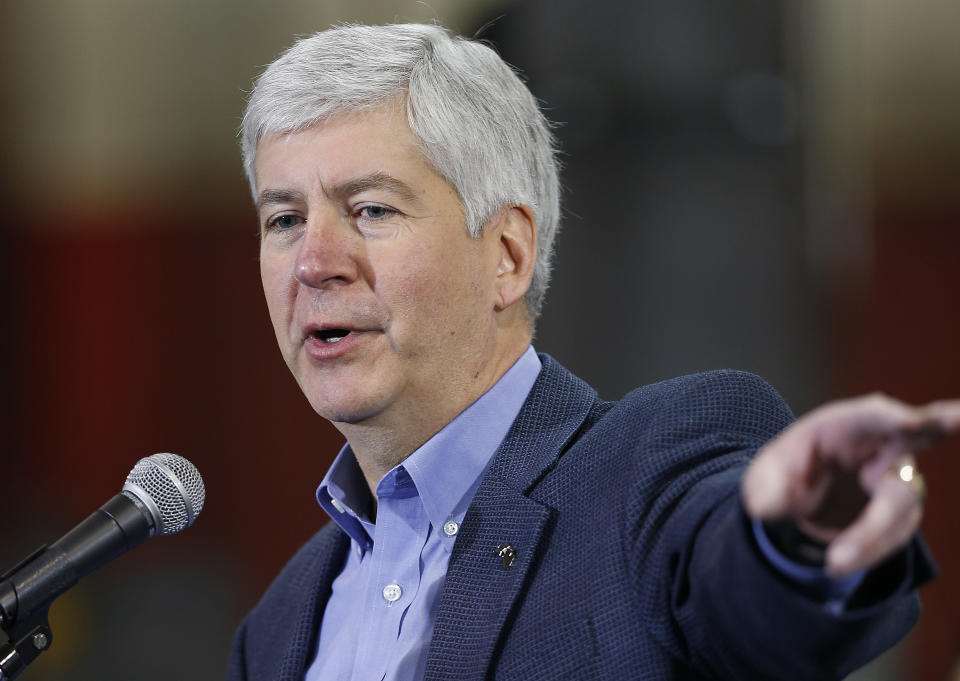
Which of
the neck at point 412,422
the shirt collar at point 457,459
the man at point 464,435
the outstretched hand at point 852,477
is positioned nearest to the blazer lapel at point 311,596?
the man at point 464,435

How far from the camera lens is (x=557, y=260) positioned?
11.3ft

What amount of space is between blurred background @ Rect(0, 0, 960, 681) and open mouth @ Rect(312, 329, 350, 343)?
1.77 m

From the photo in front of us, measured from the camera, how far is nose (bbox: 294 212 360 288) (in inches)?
64.8

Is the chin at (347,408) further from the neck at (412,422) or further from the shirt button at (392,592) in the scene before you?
the shirt button at (392,592)

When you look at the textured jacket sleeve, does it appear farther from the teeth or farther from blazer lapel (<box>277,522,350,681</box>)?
blazer lapel (<box>277,522,350,681</box>)

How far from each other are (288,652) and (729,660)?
852 mm

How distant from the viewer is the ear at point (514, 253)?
71.2 inches

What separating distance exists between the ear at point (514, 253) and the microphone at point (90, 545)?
1.86 feet

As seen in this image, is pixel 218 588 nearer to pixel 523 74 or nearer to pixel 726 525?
pixel 523 74

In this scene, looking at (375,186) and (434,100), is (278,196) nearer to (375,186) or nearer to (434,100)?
(375,186)

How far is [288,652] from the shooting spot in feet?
5.85

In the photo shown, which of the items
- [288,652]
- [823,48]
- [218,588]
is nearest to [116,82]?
[218,588]

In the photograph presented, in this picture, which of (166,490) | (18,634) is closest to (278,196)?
(166,490)

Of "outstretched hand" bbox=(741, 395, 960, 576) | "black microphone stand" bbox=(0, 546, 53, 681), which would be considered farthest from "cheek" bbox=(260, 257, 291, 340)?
"outstretched hand" bbox=(741, 395, 960, 576)
